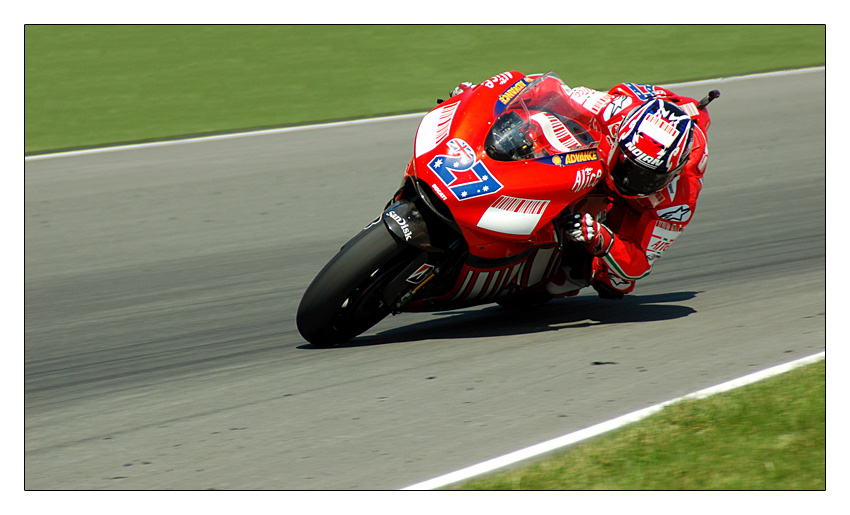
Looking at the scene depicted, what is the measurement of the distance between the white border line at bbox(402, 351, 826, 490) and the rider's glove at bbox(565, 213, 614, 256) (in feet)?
3.59

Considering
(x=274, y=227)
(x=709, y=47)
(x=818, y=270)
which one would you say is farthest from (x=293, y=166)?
(x=709, y=47)

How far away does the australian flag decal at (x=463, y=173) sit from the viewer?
493 centimetres

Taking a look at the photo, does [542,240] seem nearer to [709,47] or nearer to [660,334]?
[660,334]

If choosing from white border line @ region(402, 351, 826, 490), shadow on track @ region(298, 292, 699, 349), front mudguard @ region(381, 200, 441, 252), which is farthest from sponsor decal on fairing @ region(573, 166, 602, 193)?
white border line @ region(402, 351, 826, 490)

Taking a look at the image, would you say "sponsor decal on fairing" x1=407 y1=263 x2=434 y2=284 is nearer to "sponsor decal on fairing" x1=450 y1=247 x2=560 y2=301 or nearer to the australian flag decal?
"sponsor decal on fairing" x1=450 y1=247 x2=560 y2=301

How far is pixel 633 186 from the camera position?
5.33 meters

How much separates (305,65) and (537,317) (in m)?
9.54

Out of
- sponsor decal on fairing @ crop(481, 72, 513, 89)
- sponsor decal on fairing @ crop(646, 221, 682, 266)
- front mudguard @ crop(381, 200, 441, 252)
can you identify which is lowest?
sponsor decal on fairing @ crop(646, 221, 682, 266)

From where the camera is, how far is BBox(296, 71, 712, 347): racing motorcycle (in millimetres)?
4992

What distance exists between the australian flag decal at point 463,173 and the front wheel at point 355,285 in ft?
1.49

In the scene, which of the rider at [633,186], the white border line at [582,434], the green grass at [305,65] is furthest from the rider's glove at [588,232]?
the green grass at [305,65]

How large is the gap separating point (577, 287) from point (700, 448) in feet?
6.90

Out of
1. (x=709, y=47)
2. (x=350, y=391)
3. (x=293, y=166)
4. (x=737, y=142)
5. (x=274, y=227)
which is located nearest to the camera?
(x=350, y=391)

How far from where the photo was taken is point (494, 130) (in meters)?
5.11
